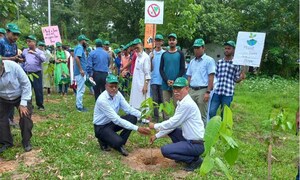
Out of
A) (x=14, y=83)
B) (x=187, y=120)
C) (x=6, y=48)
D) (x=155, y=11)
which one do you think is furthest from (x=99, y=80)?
(x=187, y=120)

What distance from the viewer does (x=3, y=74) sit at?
4109mm

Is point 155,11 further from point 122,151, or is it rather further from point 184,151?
point 184,151

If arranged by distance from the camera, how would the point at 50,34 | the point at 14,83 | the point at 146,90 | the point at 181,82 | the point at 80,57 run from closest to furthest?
the point at 181,82, the point at 14,83, the point at 146,90, the point at 80,57, the point at 50,34

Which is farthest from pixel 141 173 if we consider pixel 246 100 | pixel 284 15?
pixel 284 15

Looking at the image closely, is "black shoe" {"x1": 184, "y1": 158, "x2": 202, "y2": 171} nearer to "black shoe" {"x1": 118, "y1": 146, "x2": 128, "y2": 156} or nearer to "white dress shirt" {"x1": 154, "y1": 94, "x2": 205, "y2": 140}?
"white dress shirt" {"x1": 154, "y1": 94, "x2": 205, "y2": 140}

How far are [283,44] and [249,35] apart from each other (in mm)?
15366

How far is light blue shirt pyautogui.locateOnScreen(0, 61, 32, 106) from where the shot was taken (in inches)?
163

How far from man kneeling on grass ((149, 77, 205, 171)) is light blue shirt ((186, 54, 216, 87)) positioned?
141cm

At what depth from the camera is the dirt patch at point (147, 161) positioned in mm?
4117

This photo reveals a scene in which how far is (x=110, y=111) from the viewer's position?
4.29m

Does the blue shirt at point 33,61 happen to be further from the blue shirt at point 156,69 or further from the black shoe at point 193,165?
the black shoe at point 193,165

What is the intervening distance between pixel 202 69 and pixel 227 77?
1.40 ft

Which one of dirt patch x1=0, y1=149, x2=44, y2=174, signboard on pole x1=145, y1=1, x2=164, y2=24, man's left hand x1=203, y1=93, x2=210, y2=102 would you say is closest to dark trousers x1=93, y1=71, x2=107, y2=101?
signboard on pole x1=145, y1=1, x2=164, y2=24

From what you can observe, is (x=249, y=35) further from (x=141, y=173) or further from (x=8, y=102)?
(x=8, y=102)
